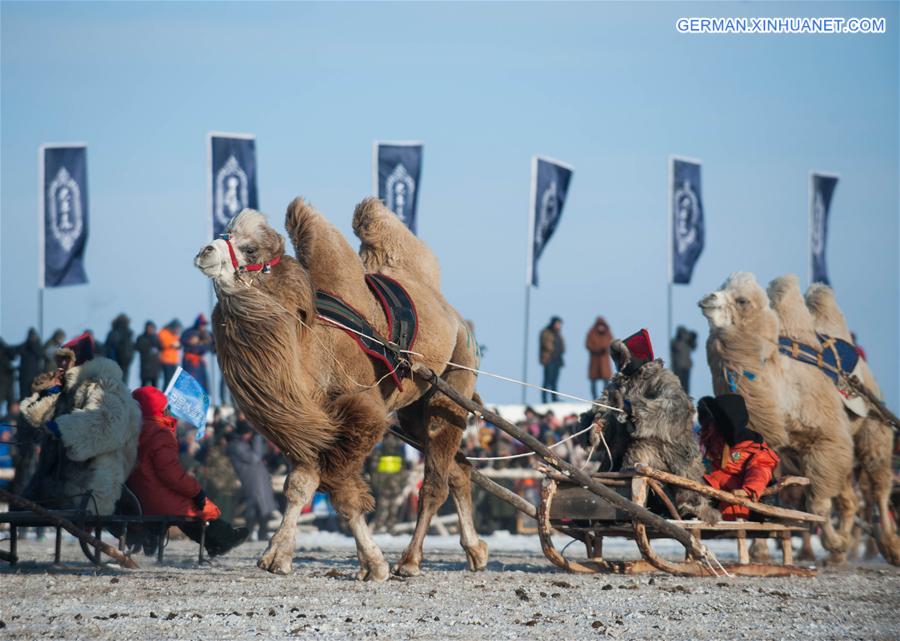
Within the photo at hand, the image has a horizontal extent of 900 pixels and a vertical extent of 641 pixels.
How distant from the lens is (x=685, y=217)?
29422mm

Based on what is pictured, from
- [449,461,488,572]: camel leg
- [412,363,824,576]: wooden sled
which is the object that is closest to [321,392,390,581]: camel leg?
[412,363,824,576]: wooden sled

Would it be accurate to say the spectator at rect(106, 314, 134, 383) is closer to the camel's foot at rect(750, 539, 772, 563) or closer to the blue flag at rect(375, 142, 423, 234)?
the blue flag at rect(375, 142, 423, 234)

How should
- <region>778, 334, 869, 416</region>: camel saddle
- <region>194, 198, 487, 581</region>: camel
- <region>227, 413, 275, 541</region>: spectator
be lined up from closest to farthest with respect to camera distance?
<region>194, 198, 487, 581</region>: camel, <region>778, 334, 869, 416</region>: camel saddle, <region>227, 413, 275, 541</region>: spectator

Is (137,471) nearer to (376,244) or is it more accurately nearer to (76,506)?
(76,506)

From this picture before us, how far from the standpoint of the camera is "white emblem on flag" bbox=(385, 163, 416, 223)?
28.5 metres

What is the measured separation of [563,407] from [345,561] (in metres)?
15.0

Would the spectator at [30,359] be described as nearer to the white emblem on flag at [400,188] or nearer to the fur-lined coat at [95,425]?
the white emblem on flag at [400,188]

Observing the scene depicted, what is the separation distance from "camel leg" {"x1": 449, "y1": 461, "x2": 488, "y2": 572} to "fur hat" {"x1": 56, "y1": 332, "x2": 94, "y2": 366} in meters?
3.34

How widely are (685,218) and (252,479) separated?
42.4ft

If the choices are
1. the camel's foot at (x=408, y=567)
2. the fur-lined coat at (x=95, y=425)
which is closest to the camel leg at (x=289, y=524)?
the camel's foot at (x=408, y=567)

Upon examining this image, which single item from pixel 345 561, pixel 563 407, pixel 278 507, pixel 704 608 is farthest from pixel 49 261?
pixel 704 608

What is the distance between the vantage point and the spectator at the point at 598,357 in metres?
27.7

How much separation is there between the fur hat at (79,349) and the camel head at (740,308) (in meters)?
5.76

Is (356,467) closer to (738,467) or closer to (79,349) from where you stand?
(79,349)
